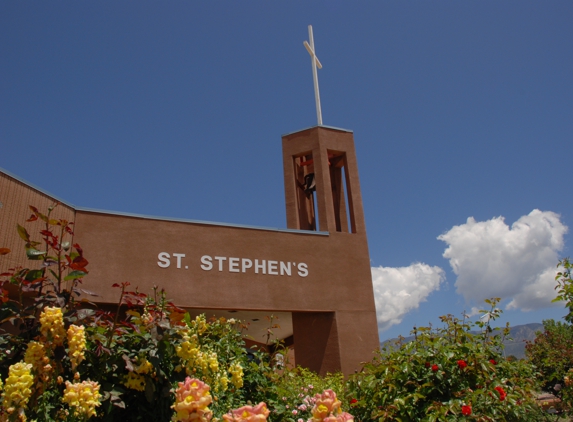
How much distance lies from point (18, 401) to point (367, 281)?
12.6 metres

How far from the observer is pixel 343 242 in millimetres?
14805

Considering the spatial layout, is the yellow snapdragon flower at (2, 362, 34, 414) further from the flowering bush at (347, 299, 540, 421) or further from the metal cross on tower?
the metal cross on tower

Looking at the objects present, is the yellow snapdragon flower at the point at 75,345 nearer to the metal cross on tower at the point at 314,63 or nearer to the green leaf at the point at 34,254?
the green leaf at the point at 34,254

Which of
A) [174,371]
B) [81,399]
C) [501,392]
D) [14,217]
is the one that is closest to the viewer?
[81,399]

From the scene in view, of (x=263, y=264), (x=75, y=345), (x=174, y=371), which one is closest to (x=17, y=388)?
(x=75, y=345)

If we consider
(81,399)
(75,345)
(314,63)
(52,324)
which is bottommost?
(81,399)

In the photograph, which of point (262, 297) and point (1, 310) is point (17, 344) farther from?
point (262, 297)

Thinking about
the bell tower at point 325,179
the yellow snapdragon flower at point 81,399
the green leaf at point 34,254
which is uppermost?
the bell tower at point 325,179

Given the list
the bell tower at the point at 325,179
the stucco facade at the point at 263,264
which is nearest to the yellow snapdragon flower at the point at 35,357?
the stucco facade at the point at 263,264

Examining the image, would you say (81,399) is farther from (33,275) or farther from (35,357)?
(33,275)

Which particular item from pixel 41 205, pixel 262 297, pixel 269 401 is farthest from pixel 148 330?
pixel 262 297

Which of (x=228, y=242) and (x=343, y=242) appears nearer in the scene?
(x=228, y=242)

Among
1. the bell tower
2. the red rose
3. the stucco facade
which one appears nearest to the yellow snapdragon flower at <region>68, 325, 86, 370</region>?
the red rose

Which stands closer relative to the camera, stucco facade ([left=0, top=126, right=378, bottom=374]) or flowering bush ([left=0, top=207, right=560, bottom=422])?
flowering bush ([left=0, top=207, right=560, bottom=422])
